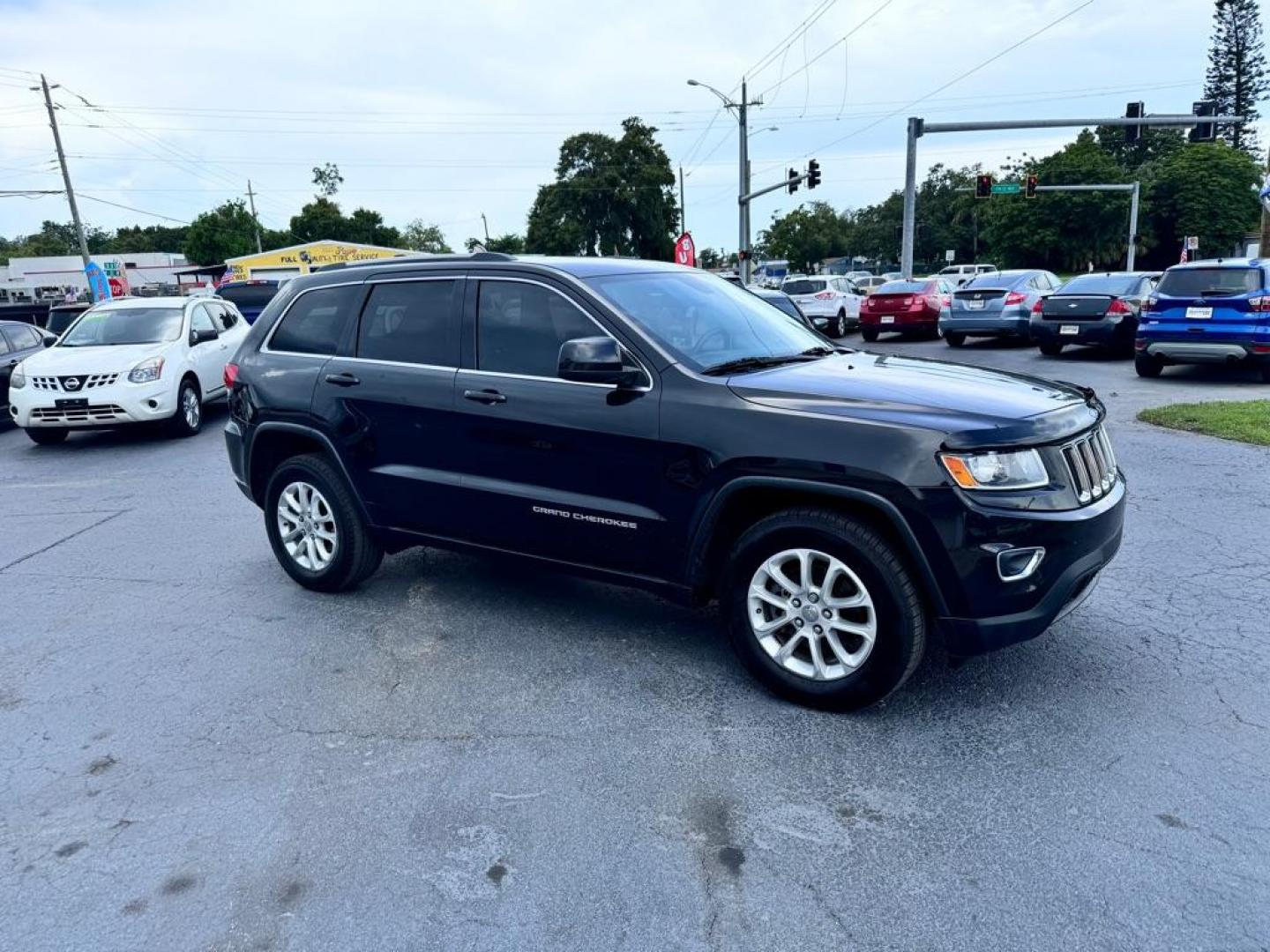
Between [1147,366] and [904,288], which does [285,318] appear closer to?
[1147,366]

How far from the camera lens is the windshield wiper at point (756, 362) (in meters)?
4.03

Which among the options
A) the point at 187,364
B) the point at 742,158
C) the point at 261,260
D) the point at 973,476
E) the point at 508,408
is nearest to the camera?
the point at 973,476

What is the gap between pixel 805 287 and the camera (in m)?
25.1

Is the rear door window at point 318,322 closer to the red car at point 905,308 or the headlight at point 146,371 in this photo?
the headlight at point 146,371

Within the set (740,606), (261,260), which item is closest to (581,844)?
(740,606)

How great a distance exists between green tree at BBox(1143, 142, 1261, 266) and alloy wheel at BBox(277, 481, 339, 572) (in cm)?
7010

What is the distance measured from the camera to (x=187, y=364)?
11445 mm

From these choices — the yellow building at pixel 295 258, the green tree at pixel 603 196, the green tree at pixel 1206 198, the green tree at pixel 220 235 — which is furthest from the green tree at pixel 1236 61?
the green tree at pixel 220 235

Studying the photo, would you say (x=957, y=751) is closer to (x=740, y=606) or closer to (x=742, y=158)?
(x=740, y=606)

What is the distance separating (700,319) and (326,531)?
8.11 ft

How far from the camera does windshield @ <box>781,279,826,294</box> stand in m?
24.8

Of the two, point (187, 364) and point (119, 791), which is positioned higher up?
point (187, 364)

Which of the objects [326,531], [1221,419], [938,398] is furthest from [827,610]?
[1221,419]

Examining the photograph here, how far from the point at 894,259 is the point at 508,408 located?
348 ft
